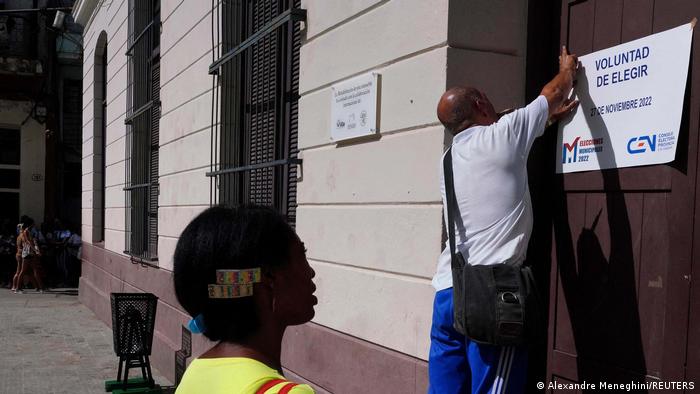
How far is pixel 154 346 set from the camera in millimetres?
7520

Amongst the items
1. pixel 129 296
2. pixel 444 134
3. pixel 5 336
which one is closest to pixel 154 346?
pixel 129 296

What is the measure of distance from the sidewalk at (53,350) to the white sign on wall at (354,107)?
4.19 m

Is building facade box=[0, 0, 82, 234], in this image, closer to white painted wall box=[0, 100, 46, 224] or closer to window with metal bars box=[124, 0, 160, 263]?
white painted wall box=[0, 100, 46, 224]

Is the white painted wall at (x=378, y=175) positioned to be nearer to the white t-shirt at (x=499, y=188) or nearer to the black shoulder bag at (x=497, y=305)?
the white t-shirt at (x=499, y=188)

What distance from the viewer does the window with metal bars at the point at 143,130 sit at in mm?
8461

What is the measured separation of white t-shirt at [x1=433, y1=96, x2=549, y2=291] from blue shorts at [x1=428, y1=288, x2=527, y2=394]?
0.28m

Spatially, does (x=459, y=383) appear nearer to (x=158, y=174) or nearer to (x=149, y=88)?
(x=158, y=174)

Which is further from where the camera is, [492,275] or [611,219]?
[611,219]

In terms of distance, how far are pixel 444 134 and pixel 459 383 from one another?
45.1 inches

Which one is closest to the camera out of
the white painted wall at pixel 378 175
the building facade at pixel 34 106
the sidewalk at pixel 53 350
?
the white painted wall at pixel 378 175

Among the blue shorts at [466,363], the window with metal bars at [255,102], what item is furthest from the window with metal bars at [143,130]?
the blue shorts at [466,363]

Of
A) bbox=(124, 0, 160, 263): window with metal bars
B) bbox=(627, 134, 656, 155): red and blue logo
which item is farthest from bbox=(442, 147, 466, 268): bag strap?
bbox=(124, 0, 160, 263): window with metal bars

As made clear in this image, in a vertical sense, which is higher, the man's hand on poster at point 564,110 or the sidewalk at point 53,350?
the man's hand on poster at point 564,110

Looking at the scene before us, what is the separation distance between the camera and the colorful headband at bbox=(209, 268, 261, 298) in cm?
136
